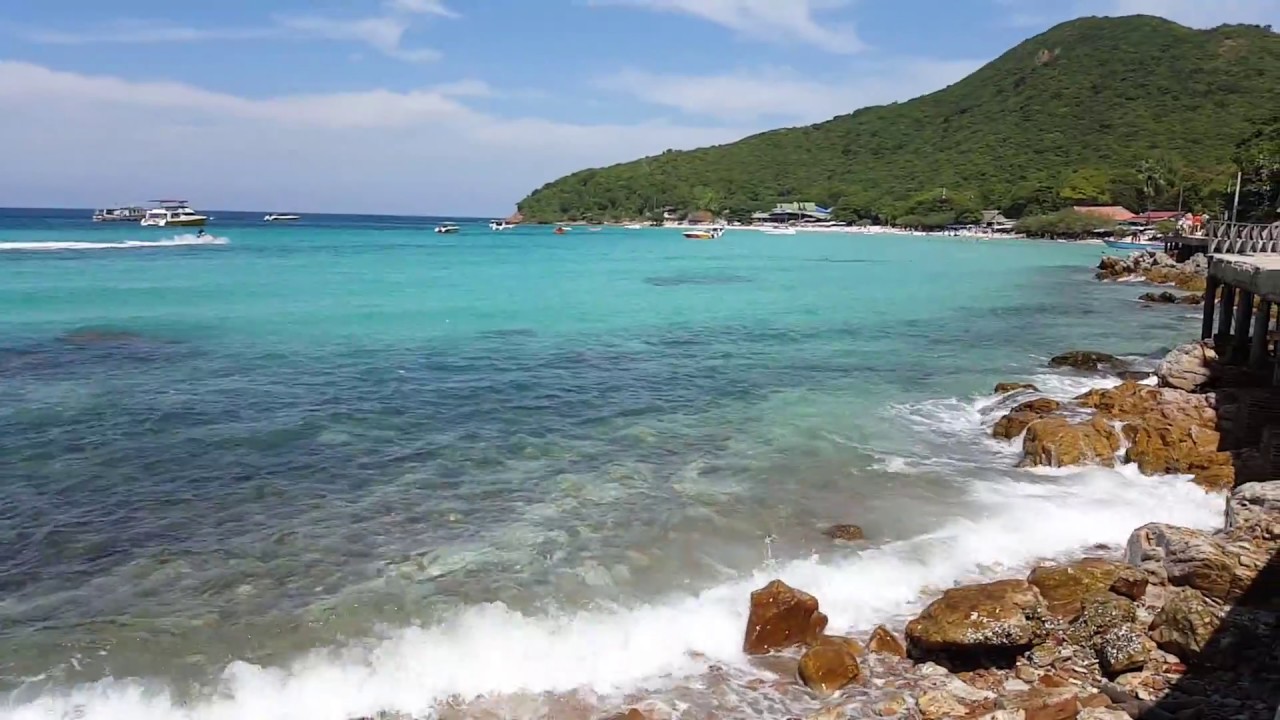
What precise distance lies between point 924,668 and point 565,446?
8157 millimetres

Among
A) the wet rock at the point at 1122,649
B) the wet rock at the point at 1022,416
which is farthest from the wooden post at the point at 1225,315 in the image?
the wet rock at the point at 1122,649

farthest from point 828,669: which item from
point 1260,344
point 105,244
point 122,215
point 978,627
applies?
point 122,215

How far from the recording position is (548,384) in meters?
19.9

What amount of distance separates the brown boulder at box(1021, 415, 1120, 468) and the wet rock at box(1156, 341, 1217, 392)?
3.83 metres

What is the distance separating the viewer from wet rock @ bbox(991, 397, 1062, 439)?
1534 centimetres

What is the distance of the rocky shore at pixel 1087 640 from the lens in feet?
23.2

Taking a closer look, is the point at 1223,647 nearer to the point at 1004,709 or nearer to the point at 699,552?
the point at 1004,709

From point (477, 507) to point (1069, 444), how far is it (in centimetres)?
938

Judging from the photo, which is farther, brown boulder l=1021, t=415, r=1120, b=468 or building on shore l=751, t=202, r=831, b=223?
building on shore l=751, t=202, r=831, b=223

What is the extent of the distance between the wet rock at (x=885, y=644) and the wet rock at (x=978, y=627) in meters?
0.09

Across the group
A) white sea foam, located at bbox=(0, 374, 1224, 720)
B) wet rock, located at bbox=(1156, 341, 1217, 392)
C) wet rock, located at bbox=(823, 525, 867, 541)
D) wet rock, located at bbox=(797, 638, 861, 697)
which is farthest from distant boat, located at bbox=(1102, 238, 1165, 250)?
wet rock, located at bbox=(797, 638, 861, 697)

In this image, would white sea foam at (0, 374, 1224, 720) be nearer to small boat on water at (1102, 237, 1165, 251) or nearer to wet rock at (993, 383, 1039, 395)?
wet rock at (993, 383, 1039, 395)

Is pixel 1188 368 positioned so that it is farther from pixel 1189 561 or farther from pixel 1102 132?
pixel 1102 132

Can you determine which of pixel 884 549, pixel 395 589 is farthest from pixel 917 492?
pixel 395 589
